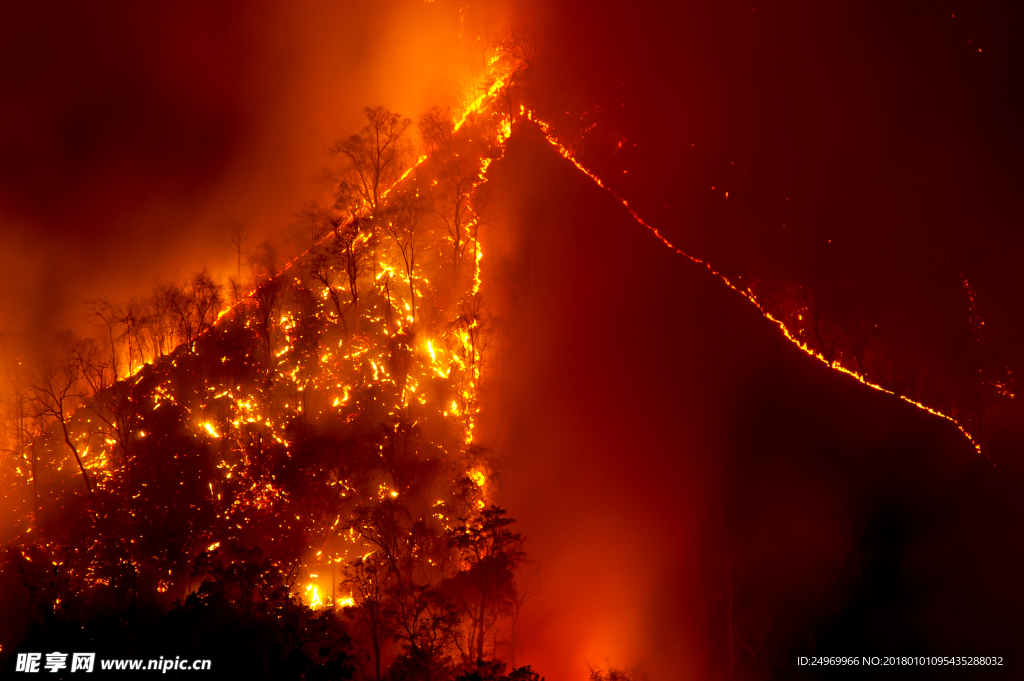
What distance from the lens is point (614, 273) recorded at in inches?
1789

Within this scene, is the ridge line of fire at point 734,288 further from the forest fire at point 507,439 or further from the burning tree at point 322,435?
the burning tree at point 322,435

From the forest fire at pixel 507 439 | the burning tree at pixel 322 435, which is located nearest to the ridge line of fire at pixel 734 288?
the forest fire at pixel 507 439

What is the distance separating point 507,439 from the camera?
40000 millimetres

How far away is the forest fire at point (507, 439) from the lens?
3475 centimetres

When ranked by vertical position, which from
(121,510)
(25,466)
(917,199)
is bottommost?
(121,510)

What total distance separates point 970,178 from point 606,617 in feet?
164

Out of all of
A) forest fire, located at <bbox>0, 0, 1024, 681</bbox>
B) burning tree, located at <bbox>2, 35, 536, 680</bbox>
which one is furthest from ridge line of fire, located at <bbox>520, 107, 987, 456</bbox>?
burning tree, located at <bbox>2, 35, 536, 680</bbox>

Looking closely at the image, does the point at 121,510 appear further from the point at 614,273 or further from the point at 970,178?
the point at 970,178

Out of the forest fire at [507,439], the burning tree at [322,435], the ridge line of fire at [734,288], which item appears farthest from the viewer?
the ridge line of fire at [734,288]

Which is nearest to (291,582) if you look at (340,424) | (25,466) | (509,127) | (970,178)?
(340,424)

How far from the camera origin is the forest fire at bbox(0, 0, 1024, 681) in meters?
34.8

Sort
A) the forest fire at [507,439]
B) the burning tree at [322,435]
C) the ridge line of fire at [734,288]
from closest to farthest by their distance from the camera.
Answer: the burning tree at [322,435], the forest fire at [507,439], the ridge line of fire at [734,288]

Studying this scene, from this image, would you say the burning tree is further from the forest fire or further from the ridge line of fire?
the ridge line of fire

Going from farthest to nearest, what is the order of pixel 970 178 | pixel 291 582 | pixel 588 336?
pixel 970 178 < pixel 588 336 < pixel 291 582
